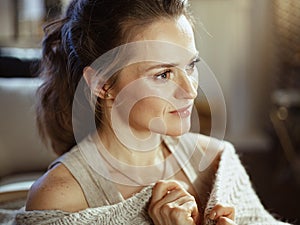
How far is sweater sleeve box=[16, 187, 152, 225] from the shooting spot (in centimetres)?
83

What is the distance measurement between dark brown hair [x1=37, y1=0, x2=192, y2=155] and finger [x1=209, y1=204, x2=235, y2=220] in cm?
32

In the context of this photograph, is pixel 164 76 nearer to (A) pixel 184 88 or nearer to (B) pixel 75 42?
(A) pixel 184 88

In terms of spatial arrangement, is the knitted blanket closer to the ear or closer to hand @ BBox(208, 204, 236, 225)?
hand @ BBox(208, 204, 236, 225)

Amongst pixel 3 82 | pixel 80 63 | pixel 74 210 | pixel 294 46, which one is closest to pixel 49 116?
pixel 80 63

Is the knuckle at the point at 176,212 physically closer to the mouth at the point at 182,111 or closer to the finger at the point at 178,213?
the finger at the point at 178,213

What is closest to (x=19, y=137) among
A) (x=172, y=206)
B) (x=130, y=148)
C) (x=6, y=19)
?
(x=130, y=148)

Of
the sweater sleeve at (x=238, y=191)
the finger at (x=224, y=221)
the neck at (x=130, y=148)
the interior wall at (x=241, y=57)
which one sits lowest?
the interior wall at (x=241, y=57)

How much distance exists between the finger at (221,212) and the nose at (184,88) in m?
0.20

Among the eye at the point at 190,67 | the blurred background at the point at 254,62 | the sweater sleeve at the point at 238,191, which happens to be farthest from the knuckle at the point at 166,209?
the blurred background at the point at 254,62

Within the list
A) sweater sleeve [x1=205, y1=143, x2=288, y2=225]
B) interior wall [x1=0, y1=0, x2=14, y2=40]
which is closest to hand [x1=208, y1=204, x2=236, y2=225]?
sweater sleeve [x1=205, y1=143, x2=288, y2=225]

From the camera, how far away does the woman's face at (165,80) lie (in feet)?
2.98

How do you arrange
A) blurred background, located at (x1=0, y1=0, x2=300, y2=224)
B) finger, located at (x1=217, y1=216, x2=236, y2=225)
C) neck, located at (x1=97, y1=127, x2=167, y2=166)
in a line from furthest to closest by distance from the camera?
blurred background, located at (x1=0, y1=0, x2=300, y2=224) → neck, located at (x1=97, y1=127, x2=167, y2=166) → finger, located at (x1=217, y1=216, x2=236, y2=225)

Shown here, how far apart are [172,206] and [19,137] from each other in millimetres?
1154

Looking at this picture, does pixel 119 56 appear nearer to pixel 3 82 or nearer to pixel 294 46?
pixel 3 82
